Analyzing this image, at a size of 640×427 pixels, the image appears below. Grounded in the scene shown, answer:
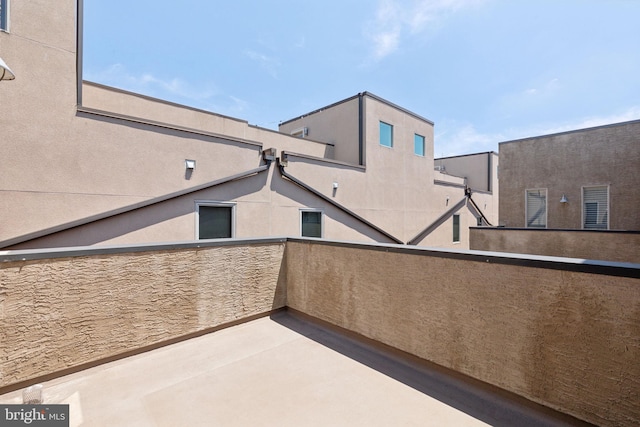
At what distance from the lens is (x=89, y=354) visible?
2748mm

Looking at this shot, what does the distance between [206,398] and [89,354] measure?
4.63ft

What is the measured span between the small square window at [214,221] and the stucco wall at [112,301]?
257 centimetres

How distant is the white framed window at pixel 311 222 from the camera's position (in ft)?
25.8

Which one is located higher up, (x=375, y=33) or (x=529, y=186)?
(x=375, y=33)

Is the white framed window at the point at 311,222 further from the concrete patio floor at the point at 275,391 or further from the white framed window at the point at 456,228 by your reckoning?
the white framed window at the point at 456,228

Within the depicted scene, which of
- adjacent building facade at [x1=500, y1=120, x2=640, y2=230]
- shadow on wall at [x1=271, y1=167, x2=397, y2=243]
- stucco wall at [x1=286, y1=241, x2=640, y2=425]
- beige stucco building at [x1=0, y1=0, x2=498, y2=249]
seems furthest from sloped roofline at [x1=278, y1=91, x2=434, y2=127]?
stucco wall at [x1=286, y1=241, x2=640, y2=425]

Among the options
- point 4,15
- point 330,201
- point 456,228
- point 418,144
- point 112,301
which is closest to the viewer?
point 112,301

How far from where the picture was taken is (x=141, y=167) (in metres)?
5.23

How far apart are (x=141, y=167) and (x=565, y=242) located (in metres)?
10.3

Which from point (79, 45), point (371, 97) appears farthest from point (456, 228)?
point (79, 45)

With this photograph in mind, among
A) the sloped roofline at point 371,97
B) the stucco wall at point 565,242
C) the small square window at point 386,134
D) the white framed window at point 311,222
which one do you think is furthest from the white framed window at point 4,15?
the stucco wall at point 565,242

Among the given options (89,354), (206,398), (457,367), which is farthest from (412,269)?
(89,354)

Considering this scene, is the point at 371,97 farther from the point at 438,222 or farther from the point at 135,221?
the point at 135,221

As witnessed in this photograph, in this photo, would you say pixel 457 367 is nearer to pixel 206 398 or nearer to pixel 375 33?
pixel 206 398
